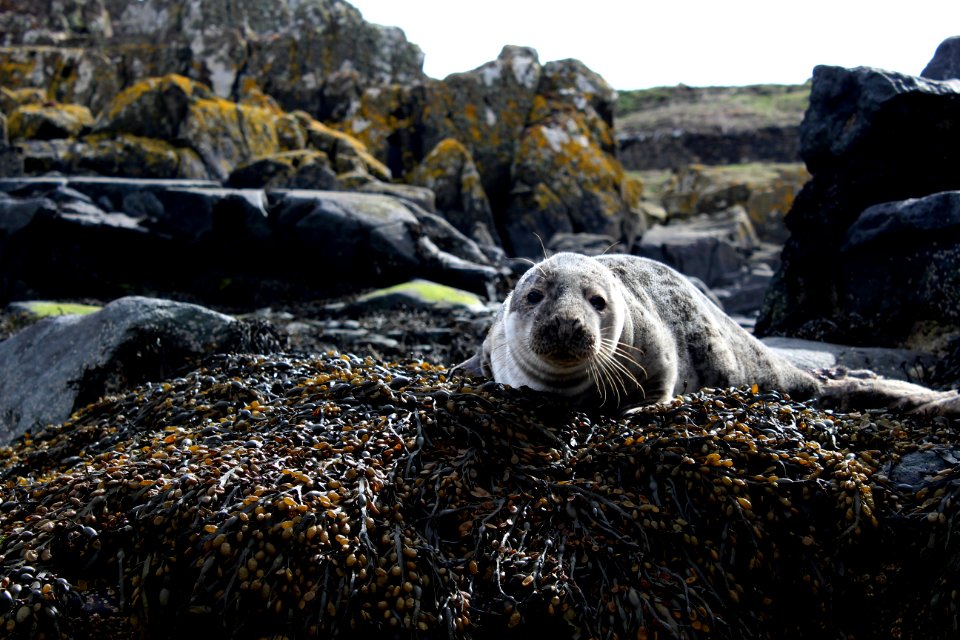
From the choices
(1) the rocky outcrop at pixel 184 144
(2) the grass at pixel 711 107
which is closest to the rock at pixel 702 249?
(1) the rocky outcrop at pixel 184 144

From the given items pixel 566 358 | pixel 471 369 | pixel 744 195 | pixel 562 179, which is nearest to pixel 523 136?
pixel 562 179

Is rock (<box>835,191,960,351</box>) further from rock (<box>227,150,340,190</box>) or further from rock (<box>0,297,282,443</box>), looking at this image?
rock (<box>227,150,340,190</box>)

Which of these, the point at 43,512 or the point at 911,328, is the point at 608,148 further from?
the point at 43,512

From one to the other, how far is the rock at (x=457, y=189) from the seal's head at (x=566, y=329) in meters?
16.2

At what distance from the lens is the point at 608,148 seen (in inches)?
963

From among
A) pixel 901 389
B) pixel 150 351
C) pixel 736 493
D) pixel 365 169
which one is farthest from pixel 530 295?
pixel 365 169

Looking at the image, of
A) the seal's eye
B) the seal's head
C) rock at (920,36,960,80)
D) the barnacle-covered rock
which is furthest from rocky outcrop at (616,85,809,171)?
the barnacle-covered rock

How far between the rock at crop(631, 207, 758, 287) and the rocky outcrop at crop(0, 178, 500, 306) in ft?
35.5

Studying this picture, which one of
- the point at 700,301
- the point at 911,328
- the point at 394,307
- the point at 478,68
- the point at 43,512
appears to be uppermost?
the point at 478,68

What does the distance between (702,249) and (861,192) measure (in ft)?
46.2

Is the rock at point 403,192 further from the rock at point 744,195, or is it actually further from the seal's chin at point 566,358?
the rock at point 744,195

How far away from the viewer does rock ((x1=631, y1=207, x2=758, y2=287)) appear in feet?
72.8

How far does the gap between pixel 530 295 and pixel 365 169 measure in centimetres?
1563

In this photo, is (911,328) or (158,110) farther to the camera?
(158,110)
